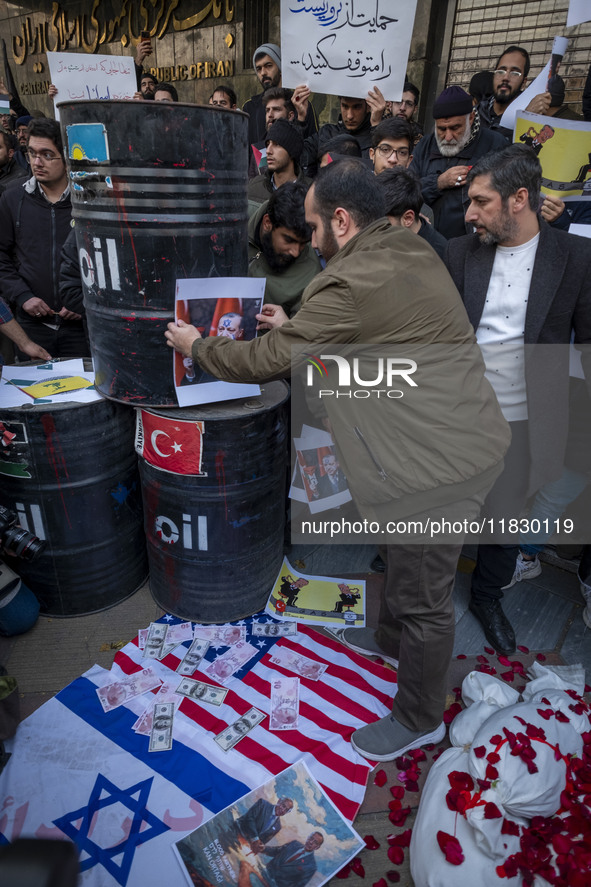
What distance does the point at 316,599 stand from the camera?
3.21 metres

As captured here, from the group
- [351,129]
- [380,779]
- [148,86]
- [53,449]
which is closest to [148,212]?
[53,449]

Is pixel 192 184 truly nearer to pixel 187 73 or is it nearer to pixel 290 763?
pixel 290 763

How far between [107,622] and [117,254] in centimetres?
189

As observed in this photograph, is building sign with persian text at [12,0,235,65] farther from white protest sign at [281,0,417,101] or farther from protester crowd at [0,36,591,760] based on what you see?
protester crowd at [0,36,591,760]

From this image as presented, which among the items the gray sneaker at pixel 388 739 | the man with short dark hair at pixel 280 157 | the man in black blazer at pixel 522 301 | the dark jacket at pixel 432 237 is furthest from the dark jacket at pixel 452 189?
the gray sneaker at pixel 388 739

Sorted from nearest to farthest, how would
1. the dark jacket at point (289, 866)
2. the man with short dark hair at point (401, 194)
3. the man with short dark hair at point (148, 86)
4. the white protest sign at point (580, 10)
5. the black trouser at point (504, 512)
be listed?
the dark jacket at point (289, 866), the black trouser at point (504, 512), the man with short dark hair at point (401, 194), the white protest sign at point (580, 10), the man with short dark hair at point (148, 86)

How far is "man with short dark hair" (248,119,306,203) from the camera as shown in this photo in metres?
3.83

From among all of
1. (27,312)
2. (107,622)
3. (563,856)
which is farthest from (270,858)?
(27,312)

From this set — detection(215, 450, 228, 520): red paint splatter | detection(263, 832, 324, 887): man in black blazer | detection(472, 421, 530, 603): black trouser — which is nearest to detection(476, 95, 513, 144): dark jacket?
detection(472, 421, 530, 603): black trouser

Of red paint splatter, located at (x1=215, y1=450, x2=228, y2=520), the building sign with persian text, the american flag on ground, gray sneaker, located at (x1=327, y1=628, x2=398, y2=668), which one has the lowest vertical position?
gray sneaker, located at (x1=327, y1=628, x2=398, y2=668)

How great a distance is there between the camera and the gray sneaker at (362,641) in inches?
112

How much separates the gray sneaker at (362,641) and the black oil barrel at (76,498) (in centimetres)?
122

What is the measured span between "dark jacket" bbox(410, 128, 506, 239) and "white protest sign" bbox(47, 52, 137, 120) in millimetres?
2602

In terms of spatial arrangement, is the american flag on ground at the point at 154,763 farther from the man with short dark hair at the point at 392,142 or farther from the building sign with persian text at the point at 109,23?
the building sign with persian text at the point at 109,23
